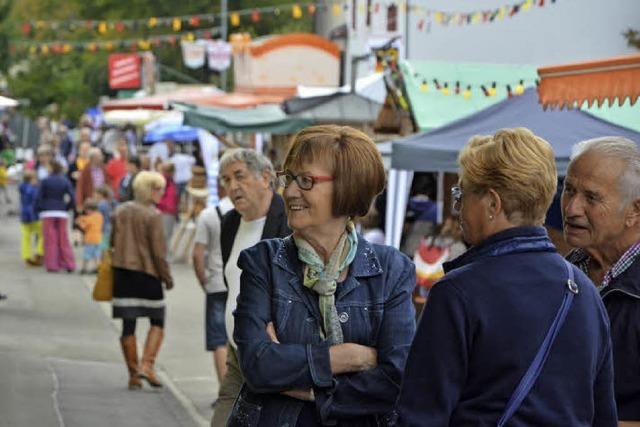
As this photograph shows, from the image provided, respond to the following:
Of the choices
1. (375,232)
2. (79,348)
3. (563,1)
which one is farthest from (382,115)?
(563,1)

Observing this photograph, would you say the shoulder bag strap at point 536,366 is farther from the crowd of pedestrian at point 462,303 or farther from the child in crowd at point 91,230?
the child in crowd at point 91,230

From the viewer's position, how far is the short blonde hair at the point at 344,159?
12.6 feet

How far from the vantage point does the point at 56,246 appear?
837 inches

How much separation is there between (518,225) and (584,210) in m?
0.78

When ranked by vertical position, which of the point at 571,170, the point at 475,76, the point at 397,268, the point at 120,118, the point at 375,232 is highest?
the point at 571,170

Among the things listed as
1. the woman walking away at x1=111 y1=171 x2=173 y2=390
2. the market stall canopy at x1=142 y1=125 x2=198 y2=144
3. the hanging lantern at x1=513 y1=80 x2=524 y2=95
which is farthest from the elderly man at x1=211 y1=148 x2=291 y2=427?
the market stall canopy at x1=142 y1=125 x2=198 y2=144

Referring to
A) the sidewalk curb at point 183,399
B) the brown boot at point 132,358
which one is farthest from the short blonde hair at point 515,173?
the brown boot at point 132,358

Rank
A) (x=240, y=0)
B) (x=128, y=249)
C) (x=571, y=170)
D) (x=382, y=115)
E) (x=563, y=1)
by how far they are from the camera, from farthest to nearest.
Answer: (x=240, y=0), (x=563, y=1), (x=382, y=115), (x=128, y=249), (x=571, y=170)

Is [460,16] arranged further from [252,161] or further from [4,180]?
[4,180]

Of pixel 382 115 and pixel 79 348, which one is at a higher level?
pixel 382 115

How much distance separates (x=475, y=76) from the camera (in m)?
17.1

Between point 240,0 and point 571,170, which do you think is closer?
point 571,170

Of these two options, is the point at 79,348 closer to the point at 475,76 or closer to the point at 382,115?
the point at 382,115

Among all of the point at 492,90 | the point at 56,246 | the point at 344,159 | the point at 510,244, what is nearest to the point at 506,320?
the point at 510,244
